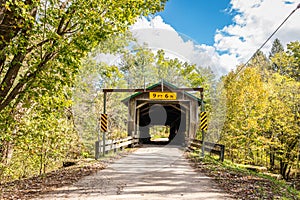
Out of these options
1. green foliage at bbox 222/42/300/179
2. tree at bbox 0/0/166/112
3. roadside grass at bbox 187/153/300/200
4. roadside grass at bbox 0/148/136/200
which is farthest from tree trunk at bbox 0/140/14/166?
green foliage at bbox 222/42/300/179

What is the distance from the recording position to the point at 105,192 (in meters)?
5.14

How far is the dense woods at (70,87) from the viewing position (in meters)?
4.57

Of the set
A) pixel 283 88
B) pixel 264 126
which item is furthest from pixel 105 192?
pixel 283 88

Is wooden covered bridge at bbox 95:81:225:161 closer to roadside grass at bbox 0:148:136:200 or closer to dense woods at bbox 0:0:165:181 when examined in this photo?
roadside grass at bbox 0:148:136:200

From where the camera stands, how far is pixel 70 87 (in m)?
5.57

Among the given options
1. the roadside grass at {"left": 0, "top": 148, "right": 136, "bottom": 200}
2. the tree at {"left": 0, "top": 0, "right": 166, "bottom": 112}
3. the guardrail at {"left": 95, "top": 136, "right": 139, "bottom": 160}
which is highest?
the tree at {"left": 0, "top": 0, "right": 166, "bottom": 112}

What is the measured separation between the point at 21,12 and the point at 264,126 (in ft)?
50.4

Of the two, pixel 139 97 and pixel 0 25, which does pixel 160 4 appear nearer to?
pixel 0 25

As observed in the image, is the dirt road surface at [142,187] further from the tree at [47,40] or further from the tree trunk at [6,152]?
the tree trunk at [6,152]

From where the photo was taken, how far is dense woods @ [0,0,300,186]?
4.57 meters

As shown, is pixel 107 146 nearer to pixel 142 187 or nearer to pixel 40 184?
pixel 40 184

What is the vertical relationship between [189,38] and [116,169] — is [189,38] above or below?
above

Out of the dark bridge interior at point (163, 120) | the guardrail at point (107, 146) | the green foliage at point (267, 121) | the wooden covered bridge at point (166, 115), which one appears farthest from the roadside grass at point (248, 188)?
the dark bridge interior at point (163, 120)

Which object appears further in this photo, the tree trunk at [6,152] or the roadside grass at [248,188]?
the tree trunk at [6,152]
